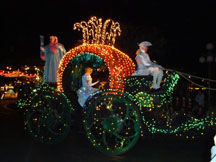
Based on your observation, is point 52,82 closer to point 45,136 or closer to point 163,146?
point 45,136

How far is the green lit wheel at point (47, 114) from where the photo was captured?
6918 mm

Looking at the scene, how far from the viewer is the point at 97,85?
25.7ft

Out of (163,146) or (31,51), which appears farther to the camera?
(31,51)

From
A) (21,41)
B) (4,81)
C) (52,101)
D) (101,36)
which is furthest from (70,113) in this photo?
(4,81)

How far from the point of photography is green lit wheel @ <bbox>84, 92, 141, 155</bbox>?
6.02m

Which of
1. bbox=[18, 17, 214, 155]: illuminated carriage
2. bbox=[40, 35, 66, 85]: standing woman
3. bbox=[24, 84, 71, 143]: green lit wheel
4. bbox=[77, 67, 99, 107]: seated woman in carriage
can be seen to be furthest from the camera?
bbox=[40, 35, 66, 85]: standing woman

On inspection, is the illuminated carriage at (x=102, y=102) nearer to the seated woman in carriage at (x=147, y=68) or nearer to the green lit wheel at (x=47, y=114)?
the green lit wheel at (x=47, y=114)

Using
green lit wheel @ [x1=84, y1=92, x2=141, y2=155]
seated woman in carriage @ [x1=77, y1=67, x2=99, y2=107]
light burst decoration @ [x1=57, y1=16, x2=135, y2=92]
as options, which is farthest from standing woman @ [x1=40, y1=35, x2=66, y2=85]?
green lit wheel @ [x1=84, y1=92, x2=141, y2=155]

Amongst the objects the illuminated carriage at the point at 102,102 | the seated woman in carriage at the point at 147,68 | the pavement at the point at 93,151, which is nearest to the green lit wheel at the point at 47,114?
the illuminated carriage at the point at 102,102

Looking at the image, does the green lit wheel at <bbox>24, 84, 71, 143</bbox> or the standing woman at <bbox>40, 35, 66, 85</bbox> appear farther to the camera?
the standing woman at <bbox>40, 35, 66, 85</bbox>

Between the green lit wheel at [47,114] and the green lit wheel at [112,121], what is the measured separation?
2.53 ft

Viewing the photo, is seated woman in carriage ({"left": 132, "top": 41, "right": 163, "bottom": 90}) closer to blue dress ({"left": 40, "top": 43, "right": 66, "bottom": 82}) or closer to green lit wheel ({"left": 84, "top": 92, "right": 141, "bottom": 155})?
green lit wheel ({"left": 84, "top": 92, "right": 141, "bottom": 155})

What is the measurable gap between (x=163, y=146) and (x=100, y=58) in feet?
8.56

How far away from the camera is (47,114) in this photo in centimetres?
716
